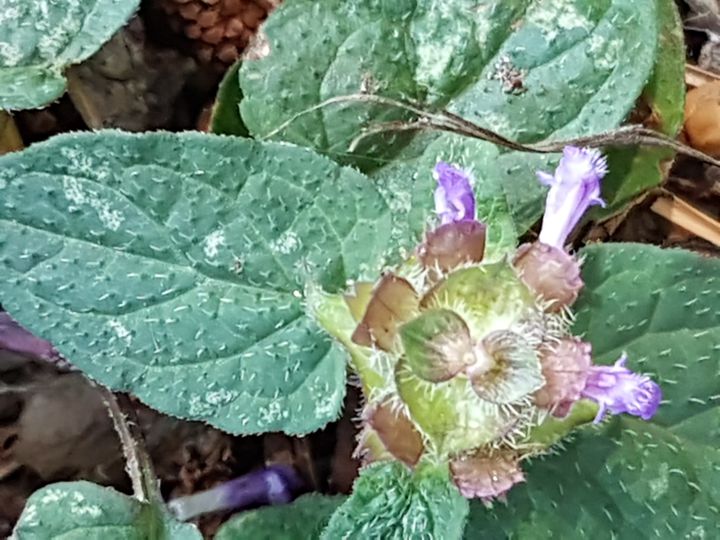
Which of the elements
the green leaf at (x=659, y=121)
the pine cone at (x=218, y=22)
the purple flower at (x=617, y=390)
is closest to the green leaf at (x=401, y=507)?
the purple flower at (x=617, y=390)

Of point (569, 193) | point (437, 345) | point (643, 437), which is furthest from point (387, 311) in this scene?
point (643, 437)

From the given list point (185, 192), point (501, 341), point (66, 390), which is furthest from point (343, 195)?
point (66, 390)

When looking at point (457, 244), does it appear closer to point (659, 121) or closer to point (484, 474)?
point (484, 474)

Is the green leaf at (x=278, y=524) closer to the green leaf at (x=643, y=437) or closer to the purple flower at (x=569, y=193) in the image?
the green leaf at (x=643, y=437)

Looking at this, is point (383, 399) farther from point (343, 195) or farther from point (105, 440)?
point (105, 440)

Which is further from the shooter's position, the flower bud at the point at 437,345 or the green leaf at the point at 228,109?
the green leaf at the point at 228,109

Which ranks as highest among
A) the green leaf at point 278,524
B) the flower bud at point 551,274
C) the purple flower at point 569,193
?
the purple flower at point 569,193

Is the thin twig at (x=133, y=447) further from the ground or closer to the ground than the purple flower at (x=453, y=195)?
closer to the ground
